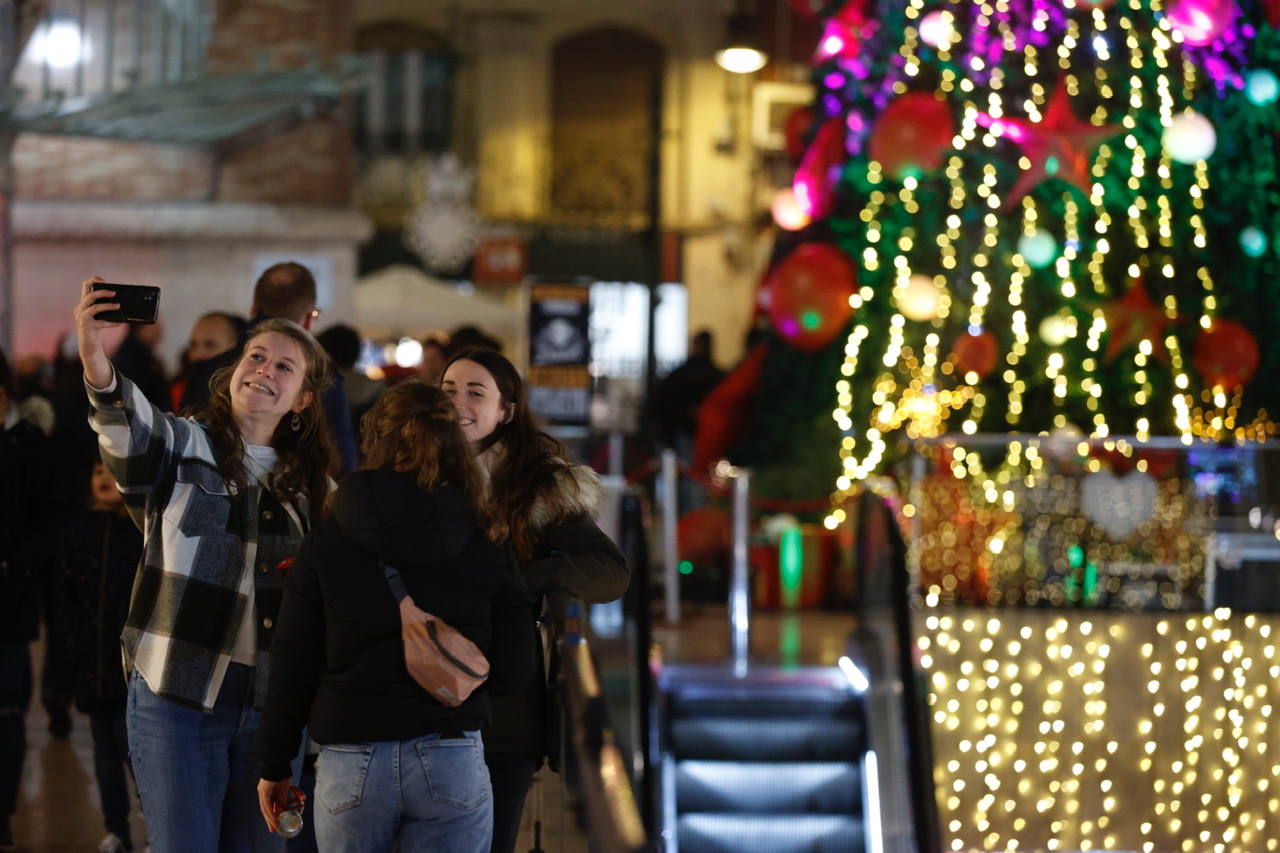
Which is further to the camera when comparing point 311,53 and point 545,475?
point 311,53

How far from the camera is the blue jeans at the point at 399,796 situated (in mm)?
3328

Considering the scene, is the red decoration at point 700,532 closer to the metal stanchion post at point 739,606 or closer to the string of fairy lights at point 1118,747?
the metal stanchion post at point 739,606

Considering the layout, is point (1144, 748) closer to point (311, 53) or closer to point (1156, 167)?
point (1156, 167)

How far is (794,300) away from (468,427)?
A: 7.42m

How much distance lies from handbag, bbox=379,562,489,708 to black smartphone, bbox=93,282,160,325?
74cm

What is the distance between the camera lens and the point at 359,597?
3.30 meters

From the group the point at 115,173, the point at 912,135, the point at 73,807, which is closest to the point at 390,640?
the point at 73,807

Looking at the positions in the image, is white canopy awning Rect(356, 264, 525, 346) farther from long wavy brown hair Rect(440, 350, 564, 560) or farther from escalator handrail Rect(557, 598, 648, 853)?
long wavy brown hair Rect(440, 350, 564, 560)

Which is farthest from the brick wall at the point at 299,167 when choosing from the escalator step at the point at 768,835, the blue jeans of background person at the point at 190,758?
the blue jeans of background person at the point at 190,758

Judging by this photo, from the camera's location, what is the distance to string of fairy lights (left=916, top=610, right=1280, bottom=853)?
29.7 ft

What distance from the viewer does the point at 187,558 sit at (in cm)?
372

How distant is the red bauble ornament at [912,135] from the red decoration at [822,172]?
192 cm

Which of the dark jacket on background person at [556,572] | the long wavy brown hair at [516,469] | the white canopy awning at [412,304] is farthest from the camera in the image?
the white canopy awning at [412,304]

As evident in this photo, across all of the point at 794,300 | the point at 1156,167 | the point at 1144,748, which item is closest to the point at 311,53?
the point at 794,300
